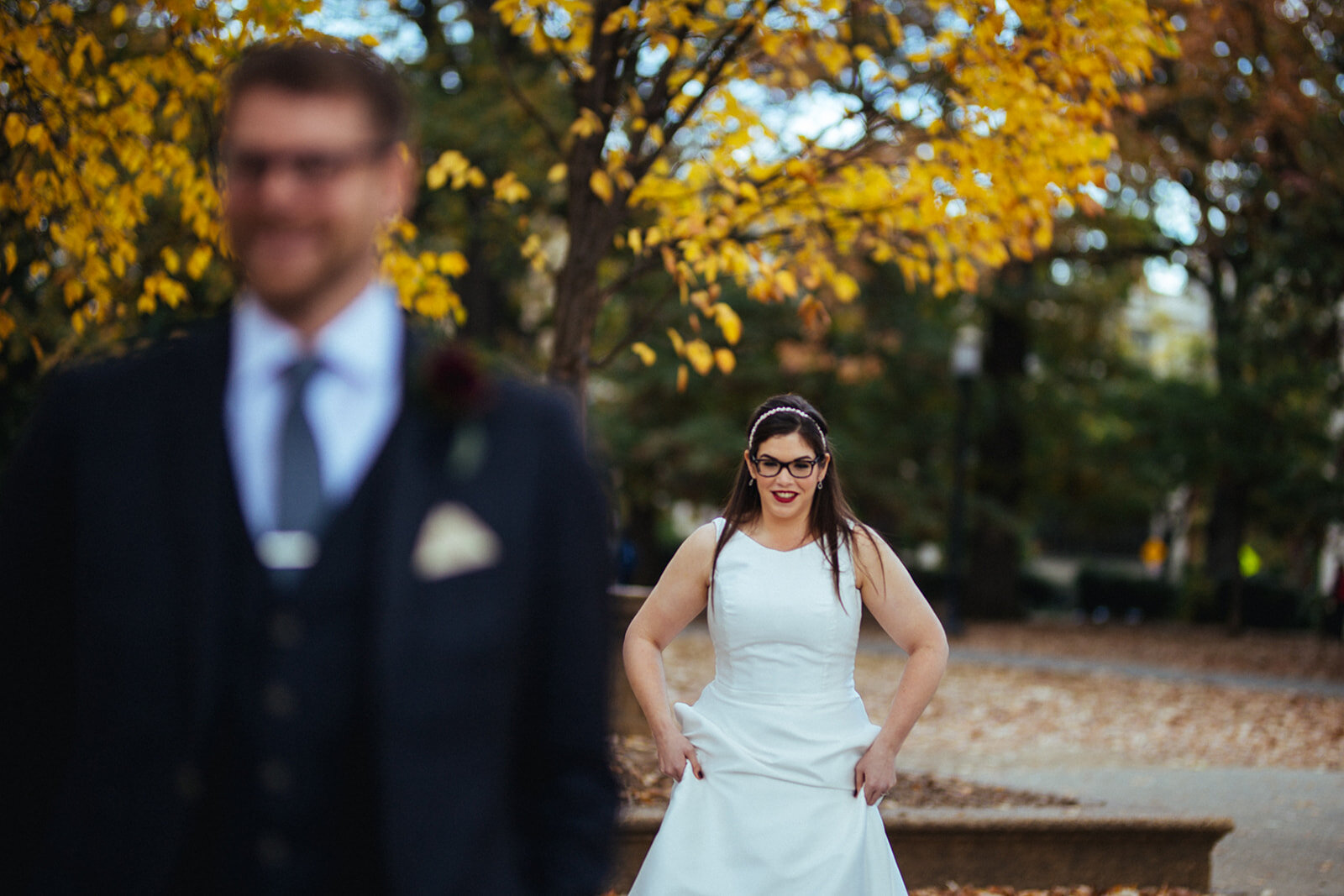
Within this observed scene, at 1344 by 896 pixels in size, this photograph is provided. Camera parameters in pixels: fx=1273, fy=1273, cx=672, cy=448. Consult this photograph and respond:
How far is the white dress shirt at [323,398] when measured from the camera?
1.67m

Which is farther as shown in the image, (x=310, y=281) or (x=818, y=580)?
(x=818, y=580)

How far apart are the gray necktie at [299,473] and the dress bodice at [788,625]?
8.55 ft

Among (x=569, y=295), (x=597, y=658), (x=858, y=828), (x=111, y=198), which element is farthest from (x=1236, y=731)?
(x=597, y=658)

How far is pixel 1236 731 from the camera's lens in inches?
502

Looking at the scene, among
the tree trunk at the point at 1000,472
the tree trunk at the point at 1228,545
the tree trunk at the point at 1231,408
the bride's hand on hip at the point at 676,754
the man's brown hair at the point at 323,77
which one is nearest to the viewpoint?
the man's brown hair at the point at 323,77

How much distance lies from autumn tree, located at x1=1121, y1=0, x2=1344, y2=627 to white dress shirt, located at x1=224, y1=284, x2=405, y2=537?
1362 cm

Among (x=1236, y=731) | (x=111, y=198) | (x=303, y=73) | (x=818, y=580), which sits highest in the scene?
(x=111, y=198)

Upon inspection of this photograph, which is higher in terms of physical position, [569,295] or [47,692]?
[569,295]

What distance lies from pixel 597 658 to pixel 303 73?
90cm

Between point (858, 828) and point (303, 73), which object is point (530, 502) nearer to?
point (303, 73)

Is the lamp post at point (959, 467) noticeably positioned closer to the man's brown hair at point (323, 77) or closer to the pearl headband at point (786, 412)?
the pearl headband at point (786, 412)

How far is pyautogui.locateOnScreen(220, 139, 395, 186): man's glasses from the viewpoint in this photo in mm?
1682

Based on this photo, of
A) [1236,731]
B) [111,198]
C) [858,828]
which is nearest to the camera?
[858,828]

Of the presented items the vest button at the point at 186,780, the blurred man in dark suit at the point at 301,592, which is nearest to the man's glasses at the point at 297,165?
the blurred man in dark suit at the point at 301,592
